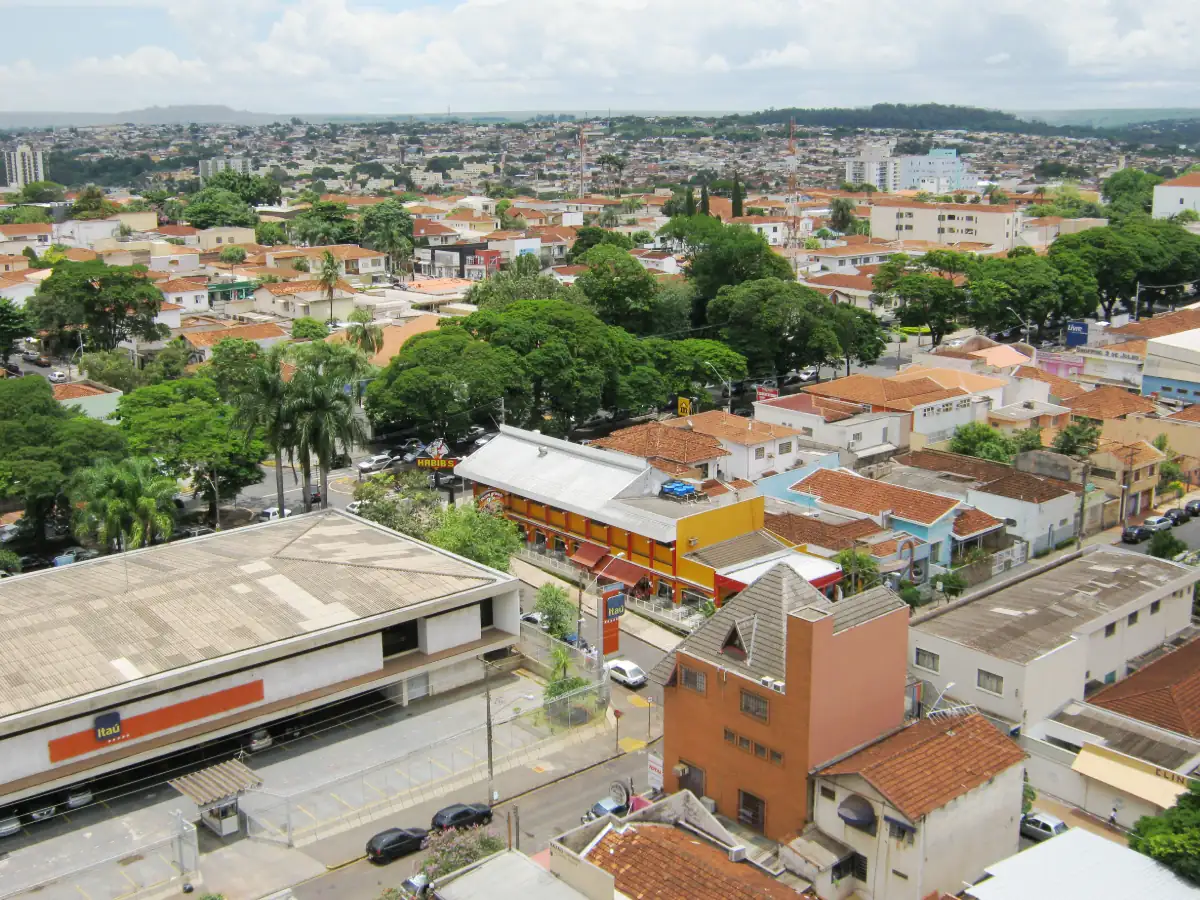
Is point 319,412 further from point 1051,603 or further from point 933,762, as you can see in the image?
point 933,762

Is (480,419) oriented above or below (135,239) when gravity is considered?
below

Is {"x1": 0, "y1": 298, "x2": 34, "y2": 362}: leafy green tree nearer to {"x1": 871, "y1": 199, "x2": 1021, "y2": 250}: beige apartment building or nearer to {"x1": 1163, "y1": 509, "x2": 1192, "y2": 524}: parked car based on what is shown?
{"x1": 1163, "y1": 509, "x2": 1192, "y2": 524}: parked car

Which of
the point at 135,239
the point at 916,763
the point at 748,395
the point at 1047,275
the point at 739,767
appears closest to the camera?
the point at 916,763

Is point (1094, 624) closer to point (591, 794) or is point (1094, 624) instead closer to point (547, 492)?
point (591, 794)

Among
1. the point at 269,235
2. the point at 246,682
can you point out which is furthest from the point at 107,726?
the point at 269,235

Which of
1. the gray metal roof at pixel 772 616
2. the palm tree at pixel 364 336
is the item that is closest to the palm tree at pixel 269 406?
the gray metal roof at pixel 772 616

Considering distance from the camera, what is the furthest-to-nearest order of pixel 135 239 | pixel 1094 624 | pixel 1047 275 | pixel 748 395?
1. pixel 135 239
2. pixel 1047 275
3. pixel 748 395
4. pixel 1094 624

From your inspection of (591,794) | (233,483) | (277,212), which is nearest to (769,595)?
(591,794)
